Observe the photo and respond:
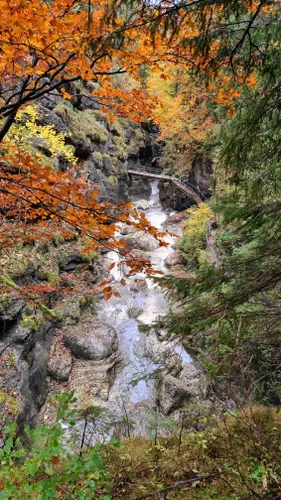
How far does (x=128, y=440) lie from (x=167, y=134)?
17.3 metres

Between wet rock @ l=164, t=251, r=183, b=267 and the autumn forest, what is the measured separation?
8cm

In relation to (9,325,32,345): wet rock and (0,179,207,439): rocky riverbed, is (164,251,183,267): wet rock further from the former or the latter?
(9,325,32,345): wet rock

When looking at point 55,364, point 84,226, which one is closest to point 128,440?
point 84,226

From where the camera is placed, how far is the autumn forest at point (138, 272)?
7.82 ft

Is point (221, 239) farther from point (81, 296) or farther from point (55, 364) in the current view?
point (55, 364)

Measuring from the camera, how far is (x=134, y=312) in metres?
11.5

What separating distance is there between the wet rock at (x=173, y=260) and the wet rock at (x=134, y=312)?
356 cm

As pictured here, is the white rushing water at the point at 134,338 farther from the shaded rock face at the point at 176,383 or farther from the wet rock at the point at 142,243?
the wet rock at the point at 142,243

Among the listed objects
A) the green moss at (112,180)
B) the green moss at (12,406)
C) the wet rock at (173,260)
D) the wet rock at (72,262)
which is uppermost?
the green moss at (112,180)

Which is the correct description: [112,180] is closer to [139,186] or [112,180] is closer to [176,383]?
[139,186]

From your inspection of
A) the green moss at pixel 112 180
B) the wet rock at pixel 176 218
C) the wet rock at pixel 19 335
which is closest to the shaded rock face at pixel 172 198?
the wet rock at pixel 176 218

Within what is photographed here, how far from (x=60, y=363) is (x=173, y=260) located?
766cm

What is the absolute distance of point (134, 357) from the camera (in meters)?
9.76

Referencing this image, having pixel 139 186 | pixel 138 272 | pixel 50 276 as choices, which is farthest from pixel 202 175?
pixel 138 272
